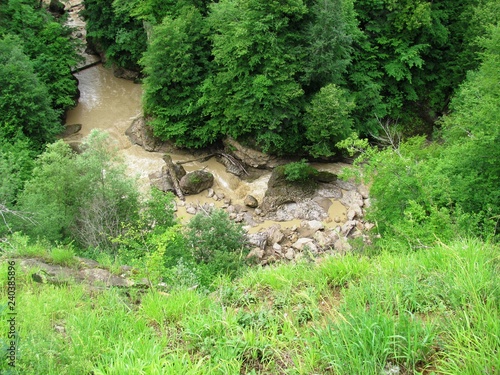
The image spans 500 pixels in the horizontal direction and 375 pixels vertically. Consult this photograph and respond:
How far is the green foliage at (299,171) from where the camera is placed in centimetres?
1797

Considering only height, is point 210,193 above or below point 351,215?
below

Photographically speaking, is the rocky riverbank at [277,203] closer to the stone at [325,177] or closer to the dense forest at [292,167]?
the stone at [325,177]

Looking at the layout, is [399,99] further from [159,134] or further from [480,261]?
[480,261]

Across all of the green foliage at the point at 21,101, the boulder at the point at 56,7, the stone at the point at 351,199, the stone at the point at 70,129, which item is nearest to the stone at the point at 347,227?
the stone at the point at 351,199

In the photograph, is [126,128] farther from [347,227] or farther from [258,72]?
[347,227]

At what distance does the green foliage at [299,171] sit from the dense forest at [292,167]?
9.3 inches

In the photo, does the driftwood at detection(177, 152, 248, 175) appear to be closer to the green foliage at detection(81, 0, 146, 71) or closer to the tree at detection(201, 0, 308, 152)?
the tree at detection(201, 0, 308, 152)

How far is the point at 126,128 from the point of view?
A: 2234cm

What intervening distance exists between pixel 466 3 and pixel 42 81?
76.9ft

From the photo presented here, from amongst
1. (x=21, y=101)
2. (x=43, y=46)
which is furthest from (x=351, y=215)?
(x=43, y=46)

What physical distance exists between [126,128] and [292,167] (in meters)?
10.4

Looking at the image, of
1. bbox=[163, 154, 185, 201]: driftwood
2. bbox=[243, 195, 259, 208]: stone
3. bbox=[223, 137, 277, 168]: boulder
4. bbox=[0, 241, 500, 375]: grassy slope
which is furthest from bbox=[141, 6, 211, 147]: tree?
Answer: bbox=[0, 241, 500, 375]: grassy slope

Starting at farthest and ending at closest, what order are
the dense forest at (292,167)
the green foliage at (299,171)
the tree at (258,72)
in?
1. the green foliage at (299,171)
2. the tree at (258,72)
3. the dense forest at (292,167)

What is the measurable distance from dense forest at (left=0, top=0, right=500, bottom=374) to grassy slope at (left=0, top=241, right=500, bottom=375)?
23mm
